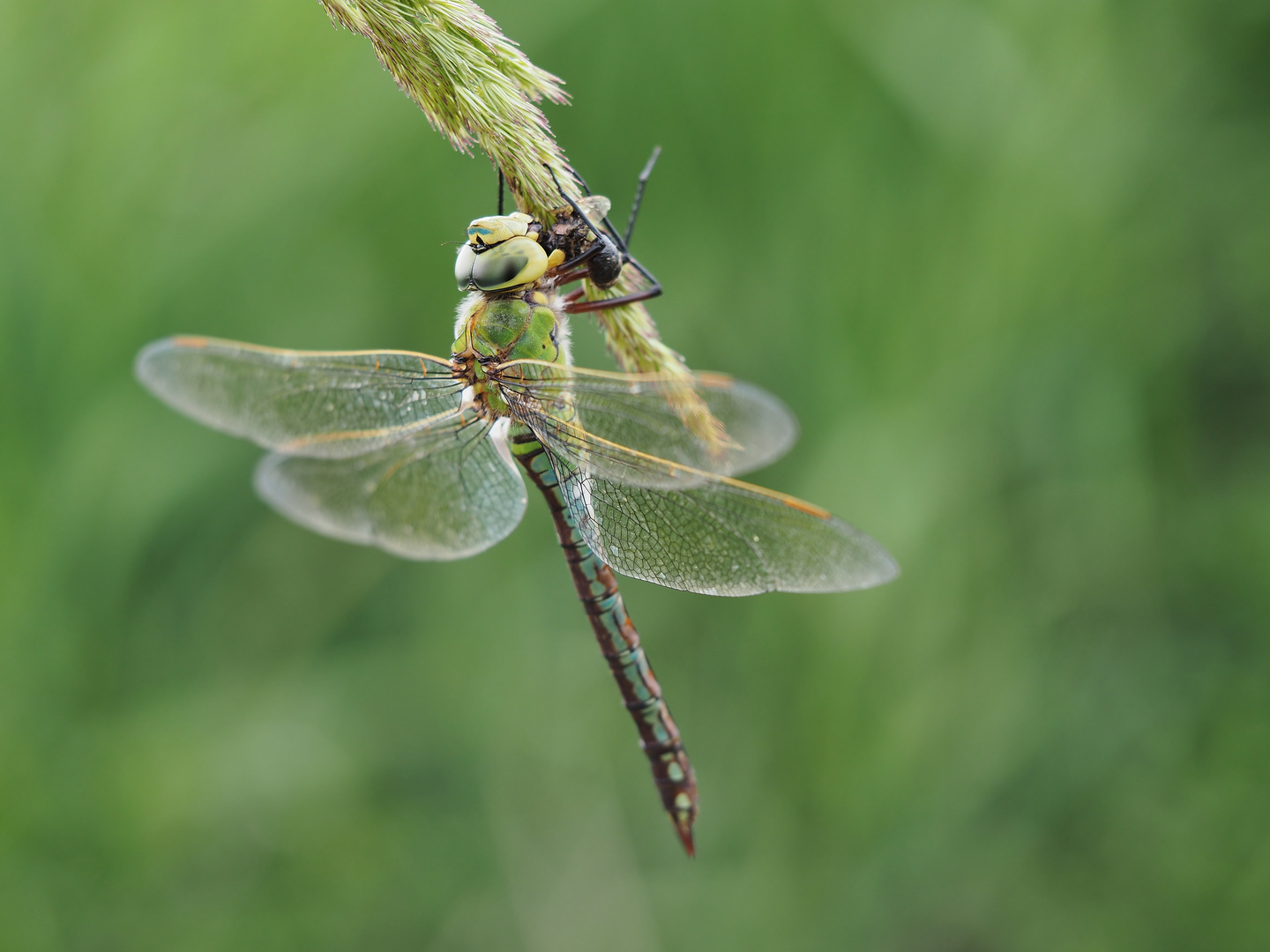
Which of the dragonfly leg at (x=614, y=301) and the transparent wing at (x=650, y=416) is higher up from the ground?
the dragonfly leg at (x=614, y=301)

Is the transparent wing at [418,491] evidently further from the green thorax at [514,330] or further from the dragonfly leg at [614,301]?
the dragonfly leg at [614,301]

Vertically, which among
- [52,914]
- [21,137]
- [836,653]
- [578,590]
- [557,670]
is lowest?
[52,914]

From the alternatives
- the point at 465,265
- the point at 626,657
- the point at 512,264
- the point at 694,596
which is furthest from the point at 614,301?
the point at 694,596

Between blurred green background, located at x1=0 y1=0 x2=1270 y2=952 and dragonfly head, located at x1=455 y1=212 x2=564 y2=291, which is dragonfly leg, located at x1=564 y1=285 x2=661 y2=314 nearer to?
dragonfly head, located at x1=455 y1=212 x2=564 y2=291

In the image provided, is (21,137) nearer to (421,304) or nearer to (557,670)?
(421,304)

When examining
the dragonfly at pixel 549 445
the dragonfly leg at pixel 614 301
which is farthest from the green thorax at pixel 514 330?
the dragonfly leg at pixel 614 301

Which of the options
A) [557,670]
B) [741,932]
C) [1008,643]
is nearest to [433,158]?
[557,670]

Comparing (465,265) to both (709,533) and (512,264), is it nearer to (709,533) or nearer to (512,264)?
(512,264)
